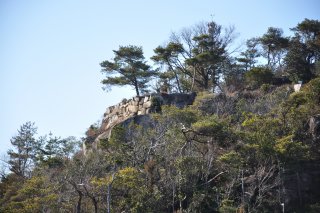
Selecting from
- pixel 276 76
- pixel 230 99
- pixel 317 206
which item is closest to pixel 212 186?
pixel 317 206

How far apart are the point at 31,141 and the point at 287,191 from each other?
58.6ft

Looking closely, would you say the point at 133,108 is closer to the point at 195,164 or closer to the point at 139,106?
the point at 139,106

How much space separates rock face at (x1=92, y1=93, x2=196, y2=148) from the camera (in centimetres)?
2522

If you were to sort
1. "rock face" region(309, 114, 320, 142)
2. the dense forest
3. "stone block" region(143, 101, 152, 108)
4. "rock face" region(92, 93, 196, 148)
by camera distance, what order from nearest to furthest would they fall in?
the dense forest → "rock face" region(309, 114, 320, 142) → "rock face" region(92, 93, 196, 148) → "stone block" region(143, 101, 152, 108)

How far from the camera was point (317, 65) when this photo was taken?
2720 cm

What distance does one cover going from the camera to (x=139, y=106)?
26.1 meters

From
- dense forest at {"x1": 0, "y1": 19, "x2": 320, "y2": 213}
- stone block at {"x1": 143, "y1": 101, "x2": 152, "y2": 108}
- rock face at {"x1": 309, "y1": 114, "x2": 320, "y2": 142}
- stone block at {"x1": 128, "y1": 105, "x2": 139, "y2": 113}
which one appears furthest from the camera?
stone block at {"x1": 128, "y1": 105, "x2": 139, "y2": 113}

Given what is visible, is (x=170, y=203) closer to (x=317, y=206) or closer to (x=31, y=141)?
(x=317, y=206)

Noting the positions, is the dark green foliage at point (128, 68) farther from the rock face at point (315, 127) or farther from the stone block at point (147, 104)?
the rock face at point (315, 127)

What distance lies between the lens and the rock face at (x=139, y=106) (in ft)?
82.7

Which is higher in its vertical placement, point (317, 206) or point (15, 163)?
point (15, 163)

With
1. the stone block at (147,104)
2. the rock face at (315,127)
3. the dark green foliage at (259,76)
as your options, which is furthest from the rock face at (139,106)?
the rock face at (315,127)

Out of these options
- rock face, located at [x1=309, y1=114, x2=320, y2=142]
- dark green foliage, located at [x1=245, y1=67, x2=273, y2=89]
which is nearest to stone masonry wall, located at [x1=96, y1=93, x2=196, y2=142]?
dark green foliage, located at [x1=245, y1=67, x2=273, y2=89]

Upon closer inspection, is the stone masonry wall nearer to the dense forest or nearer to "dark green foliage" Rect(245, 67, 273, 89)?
the dense forest
